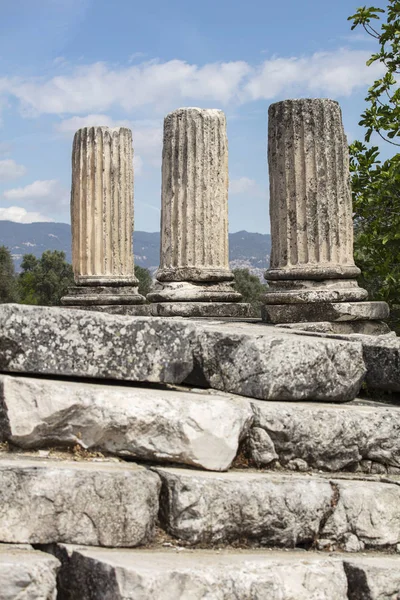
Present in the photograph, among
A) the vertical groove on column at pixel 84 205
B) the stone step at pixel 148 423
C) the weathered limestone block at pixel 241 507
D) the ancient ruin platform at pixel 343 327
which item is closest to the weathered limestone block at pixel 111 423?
the stone step at pixel 148 423

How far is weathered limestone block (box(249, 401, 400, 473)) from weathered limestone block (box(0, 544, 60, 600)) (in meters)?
1.90

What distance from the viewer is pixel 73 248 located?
14656 mm

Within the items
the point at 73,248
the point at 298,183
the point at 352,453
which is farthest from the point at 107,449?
the point at 73,248

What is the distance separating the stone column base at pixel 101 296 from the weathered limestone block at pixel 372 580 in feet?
30.0

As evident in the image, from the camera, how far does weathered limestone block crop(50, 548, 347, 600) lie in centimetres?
468

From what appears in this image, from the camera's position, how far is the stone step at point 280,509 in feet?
17.6

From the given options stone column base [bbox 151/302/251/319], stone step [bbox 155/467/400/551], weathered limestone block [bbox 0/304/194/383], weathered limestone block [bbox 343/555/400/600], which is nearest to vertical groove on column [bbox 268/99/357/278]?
stone column base [bbox 151/302/251/319]

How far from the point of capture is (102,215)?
14.3 m

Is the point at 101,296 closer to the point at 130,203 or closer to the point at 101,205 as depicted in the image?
the point at 101,205

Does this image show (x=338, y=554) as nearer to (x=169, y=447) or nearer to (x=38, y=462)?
(x=169, y=447)

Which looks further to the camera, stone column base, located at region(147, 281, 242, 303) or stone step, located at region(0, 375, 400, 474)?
stone column base, located at region(147, 281, 242, 303)

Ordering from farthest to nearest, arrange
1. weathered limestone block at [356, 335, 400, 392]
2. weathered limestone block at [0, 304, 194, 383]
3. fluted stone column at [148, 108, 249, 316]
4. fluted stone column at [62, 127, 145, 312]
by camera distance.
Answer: fluted stone column at [62, 127, 145, 312], fluted stone column at [148, 108, 249, 316], weathered limestone block at [356, 335, 400, 392], weathered limestone block at [0, 304, 194, 383]

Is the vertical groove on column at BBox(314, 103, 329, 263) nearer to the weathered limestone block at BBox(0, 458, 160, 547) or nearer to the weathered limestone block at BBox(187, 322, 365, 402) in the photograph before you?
the weathered limestone block at BBox(187, 322, 365, 402)

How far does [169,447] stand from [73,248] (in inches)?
369
